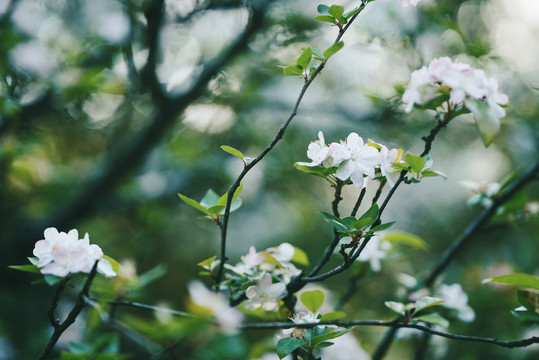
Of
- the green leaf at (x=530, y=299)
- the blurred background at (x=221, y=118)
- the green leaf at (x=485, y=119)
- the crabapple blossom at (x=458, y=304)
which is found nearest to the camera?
the green leaf at (x=485, y=119)

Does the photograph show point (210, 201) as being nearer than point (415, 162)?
No

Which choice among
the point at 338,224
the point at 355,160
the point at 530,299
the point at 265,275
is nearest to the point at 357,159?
the point at 355,160

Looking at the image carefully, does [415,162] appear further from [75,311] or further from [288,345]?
[75,311]

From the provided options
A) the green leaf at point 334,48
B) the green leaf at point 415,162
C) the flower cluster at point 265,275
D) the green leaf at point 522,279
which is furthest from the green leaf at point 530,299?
the green leaf at point 334,48

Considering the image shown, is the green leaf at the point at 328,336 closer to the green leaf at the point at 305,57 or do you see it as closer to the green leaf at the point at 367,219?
the green leaf at the point at 367,219

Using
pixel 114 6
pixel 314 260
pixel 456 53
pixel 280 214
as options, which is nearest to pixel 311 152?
pixel 456 53

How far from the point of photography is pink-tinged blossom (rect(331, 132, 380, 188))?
2.07ft

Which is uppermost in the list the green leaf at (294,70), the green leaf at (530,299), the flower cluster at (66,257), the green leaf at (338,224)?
the green leaf at (294,70)

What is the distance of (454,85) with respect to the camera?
0.60 m

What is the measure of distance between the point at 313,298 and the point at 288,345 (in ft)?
0.38

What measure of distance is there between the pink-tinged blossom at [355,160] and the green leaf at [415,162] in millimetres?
47

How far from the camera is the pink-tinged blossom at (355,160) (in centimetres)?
63

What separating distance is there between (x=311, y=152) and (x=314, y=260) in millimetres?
2279

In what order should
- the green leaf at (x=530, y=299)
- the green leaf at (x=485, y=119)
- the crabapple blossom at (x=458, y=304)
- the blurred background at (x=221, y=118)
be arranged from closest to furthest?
the green leaf at (x=485, y=119), the green leaf at (x=530, y=299), the crabapple blossom at (x=458, y=304), the blurred background at (x=221, y=118)
